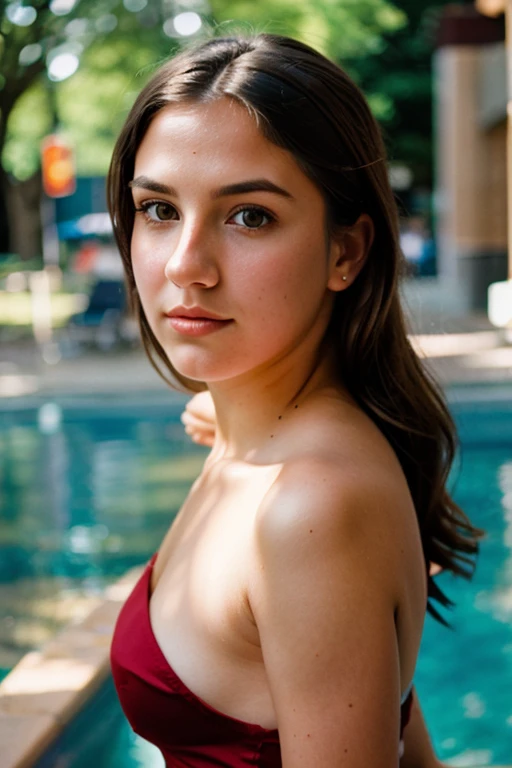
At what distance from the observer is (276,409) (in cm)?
147

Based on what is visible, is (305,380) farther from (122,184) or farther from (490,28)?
(490,28)

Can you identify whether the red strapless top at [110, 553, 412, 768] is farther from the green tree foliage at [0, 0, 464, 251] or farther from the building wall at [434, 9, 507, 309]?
the building wall at [434, 9, 507, 309]

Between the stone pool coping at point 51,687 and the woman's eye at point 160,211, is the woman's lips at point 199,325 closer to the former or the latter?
the woman's eye at point 160,211

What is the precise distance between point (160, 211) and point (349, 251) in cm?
27

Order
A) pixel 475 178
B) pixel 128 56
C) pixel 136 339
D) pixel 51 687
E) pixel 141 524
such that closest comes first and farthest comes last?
1. pixel 51 687
2. pixel 141 524
3. pixel 136 339
4. pixel 128 56
5. pixel 475 178

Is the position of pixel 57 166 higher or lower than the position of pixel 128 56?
lower

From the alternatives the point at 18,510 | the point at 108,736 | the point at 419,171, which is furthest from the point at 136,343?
the point at 419,171

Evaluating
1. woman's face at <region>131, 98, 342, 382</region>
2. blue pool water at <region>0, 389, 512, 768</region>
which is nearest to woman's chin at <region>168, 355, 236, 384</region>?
woman's face at <region>131, 98, 342, 382</region>

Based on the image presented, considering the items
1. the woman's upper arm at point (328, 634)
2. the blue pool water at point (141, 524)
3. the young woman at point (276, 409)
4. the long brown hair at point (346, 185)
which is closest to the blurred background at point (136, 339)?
the blue pool water at point (141, 524)

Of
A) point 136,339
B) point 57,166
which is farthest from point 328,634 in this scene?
point 57,166

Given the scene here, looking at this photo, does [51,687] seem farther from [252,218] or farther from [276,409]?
[252,218]

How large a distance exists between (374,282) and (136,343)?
494 inches

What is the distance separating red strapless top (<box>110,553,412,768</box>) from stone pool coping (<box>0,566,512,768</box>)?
1.24 meters

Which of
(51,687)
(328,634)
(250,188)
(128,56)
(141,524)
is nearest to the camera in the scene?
(328,634)
